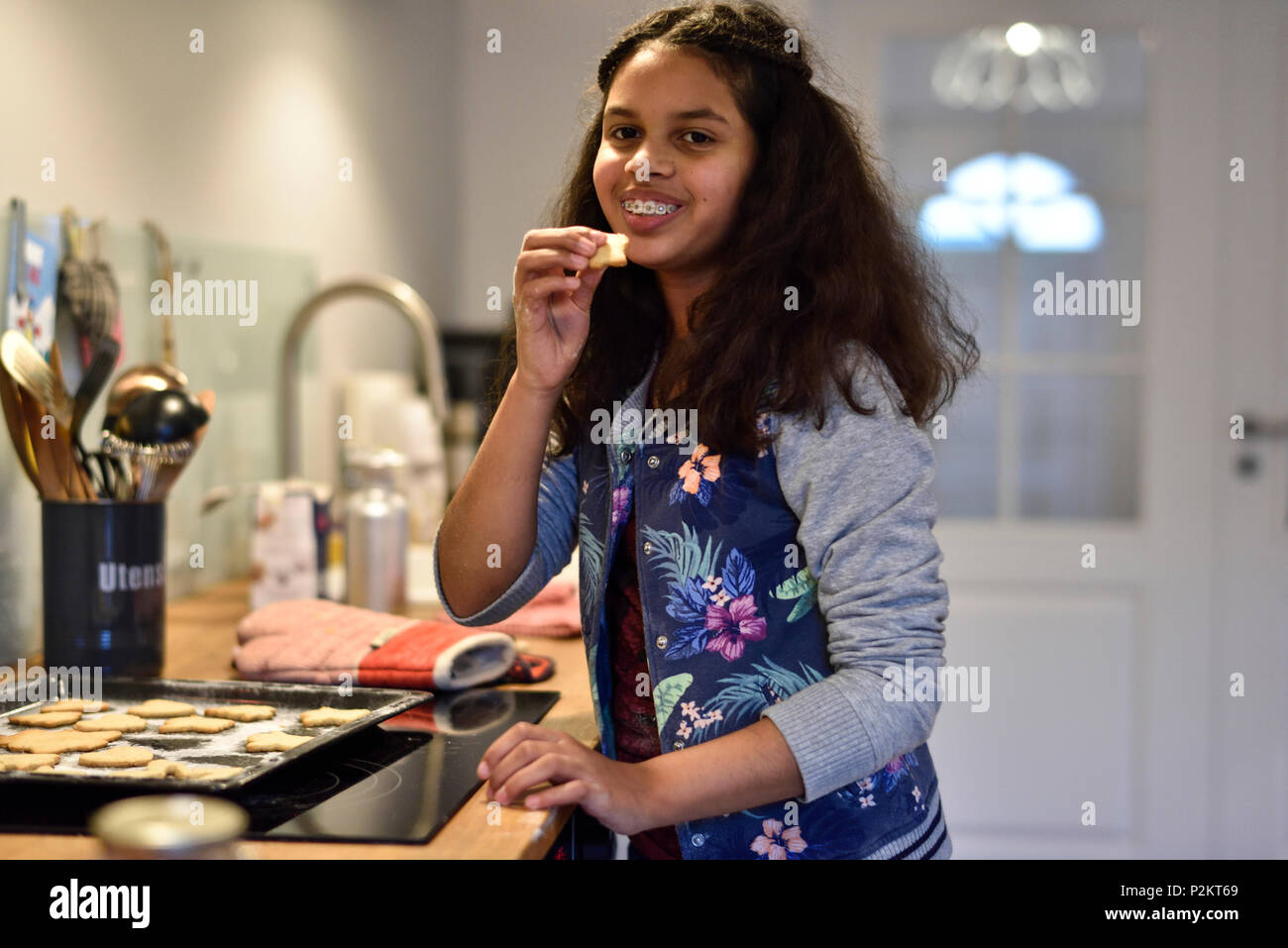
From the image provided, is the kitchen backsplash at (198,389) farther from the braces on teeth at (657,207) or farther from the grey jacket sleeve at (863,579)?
the grey jacket sleeve at (863,579)

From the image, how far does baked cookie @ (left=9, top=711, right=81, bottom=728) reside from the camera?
1073mm

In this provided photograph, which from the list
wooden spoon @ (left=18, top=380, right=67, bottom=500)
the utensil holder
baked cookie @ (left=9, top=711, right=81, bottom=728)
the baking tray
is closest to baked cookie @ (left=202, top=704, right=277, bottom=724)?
the baking tray

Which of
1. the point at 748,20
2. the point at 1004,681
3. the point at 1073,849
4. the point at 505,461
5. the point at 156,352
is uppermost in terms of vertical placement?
the point at 748,20

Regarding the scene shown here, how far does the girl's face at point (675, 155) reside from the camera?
3.54 feet

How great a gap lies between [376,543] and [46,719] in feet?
2.28

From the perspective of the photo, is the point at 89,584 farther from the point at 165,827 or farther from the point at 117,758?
the point at 165,827

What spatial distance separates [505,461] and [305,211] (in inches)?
51.2

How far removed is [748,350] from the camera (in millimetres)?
1063

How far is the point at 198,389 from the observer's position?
1.84 metres

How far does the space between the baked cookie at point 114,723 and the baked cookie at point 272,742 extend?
0.11 metres

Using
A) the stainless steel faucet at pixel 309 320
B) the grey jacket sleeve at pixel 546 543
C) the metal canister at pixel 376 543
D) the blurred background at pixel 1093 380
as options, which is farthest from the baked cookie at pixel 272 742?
the blurred background at pixel 1093 380

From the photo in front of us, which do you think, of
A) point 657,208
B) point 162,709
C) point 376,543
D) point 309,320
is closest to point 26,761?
point 162,709
